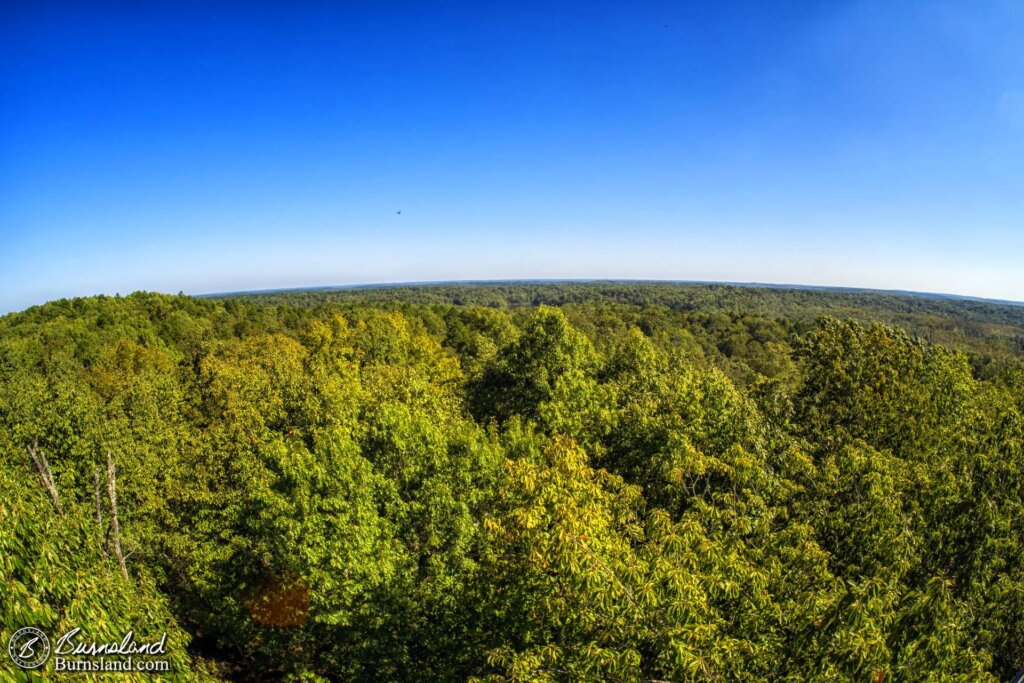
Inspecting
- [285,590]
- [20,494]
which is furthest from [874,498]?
[20,494]

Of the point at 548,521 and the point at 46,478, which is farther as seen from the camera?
the point at 46,478

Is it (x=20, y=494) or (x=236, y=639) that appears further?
(x=236, y=639)

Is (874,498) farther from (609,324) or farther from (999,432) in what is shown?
(609,324)

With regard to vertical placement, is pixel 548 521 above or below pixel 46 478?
above

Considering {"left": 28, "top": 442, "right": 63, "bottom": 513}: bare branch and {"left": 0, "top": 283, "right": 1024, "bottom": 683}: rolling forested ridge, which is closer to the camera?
{"left": 0, "top": 283, "right": 1024, "bottom": 683}: rolling forested ridge

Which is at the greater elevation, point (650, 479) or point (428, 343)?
point (428, 343)

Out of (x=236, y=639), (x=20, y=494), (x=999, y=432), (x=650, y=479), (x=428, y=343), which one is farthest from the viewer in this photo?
(x=428, y=343)

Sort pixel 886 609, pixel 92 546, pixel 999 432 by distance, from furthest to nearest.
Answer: pixel 999 432 → pixel 92 546 → pixel 886 609

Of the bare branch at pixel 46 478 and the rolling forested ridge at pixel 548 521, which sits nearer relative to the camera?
the rolling forested ridge at pixel 548 521
